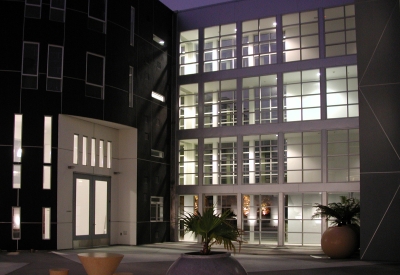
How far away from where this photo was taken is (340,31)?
30.4 m

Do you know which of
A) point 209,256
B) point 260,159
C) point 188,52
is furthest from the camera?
point 188,52

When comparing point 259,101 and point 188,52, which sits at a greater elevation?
point 188,52

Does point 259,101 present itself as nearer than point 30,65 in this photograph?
No

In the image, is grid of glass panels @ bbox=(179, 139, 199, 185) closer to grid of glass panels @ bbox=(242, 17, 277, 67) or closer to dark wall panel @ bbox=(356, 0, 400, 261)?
grid of glass panels @ bbox=(242, 17, 277, 67)

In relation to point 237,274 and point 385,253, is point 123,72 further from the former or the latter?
point 237,274

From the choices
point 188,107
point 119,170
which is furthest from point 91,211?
point 188,107

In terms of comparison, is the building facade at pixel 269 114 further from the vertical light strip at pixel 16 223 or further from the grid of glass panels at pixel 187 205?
the vertical light strip at pixel 16 223

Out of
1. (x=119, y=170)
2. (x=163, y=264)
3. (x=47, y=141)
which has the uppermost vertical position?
(x=47, y=141)

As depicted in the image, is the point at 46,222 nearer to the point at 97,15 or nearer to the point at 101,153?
the point at 101,153

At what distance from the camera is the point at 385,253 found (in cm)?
1995

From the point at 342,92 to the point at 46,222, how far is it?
17266 millimetres

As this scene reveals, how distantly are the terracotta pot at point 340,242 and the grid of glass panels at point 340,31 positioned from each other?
12.2 meters

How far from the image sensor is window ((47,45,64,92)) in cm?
2505

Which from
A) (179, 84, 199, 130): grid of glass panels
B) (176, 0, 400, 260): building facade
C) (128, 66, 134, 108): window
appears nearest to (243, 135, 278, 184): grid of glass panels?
(176, 0, 400, 260): building facade
